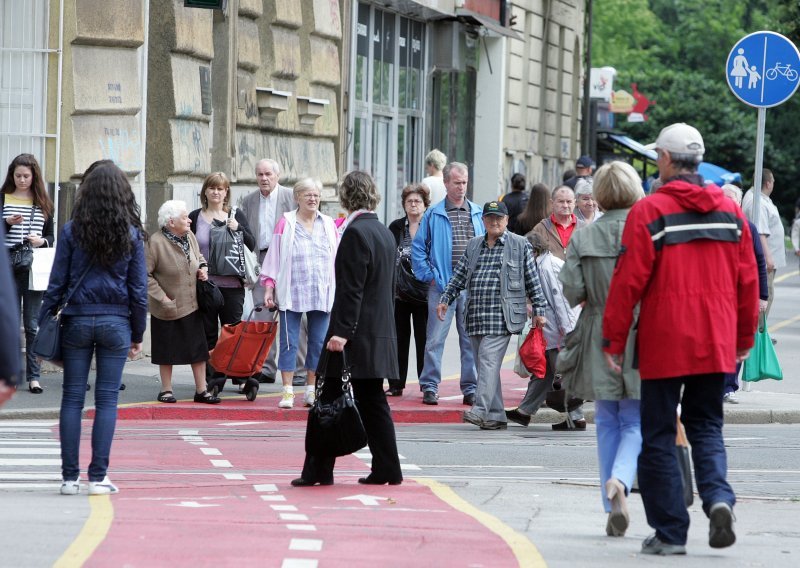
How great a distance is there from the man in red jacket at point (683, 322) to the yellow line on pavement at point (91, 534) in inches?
92.3

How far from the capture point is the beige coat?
13062 mm

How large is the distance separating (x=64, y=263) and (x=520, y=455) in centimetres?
364

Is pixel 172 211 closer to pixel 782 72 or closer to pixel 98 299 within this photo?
pixel 98 299

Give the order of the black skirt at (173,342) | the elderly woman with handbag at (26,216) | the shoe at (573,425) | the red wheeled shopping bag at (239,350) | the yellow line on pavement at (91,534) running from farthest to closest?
the elderly woman with handbag at (26,216), the red wheeled shopping bag at (239,350), the black skirt at (173,342), the shoe at (573,425), the yellow line on pavement at (91,534)

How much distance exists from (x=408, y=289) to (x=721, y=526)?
710cm

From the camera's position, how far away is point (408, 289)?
1394cm

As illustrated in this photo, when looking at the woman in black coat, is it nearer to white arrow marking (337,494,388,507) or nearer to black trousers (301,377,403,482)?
black trousers (301,377,403,482)

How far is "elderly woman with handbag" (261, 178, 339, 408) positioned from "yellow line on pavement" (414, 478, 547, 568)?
11.5 ft

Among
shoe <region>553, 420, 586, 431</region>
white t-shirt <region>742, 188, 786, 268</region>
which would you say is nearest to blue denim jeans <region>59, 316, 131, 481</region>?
shoe <region>553, 420, 586, 431</region>

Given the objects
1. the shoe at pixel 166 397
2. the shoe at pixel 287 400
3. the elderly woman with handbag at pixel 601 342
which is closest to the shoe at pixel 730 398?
the shoe at pixel 287 400

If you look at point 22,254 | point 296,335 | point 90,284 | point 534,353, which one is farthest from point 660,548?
point 22,254

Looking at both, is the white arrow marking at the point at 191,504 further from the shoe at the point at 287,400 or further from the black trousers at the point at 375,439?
the shoe at the point at 287,400

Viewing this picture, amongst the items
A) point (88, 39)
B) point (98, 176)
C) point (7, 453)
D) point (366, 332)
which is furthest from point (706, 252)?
point (88, 39)

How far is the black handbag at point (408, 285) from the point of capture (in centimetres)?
1388
